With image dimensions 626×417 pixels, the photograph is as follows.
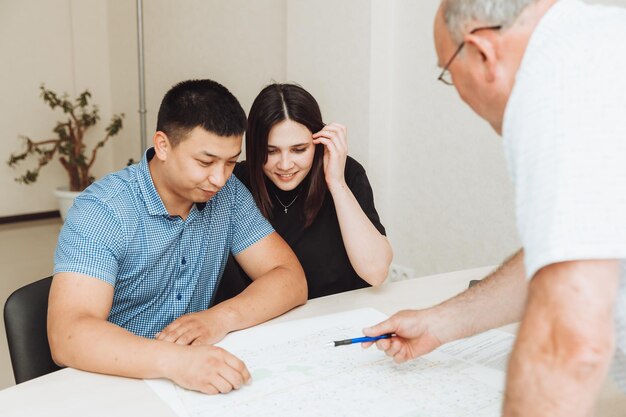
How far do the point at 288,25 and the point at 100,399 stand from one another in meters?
2.37

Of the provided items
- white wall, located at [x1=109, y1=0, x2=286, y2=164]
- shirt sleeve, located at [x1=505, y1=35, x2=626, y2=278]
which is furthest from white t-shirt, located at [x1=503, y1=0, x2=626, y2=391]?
white wall, located at [x1=109, y1=0, x2=286, y2=164]

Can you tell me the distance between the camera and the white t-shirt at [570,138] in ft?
1.81

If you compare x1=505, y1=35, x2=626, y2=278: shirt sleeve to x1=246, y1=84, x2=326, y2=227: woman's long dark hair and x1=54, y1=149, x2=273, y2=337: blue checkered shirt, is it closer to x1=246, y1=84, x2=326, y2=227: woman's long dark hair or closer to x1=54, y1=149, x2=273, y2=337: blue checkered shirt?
x1=54, y1=149, x2=273, y2=337: blue checkered shirt

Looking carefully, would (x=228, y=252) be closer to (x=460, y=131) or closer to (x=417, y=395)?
(x=417, y=395)

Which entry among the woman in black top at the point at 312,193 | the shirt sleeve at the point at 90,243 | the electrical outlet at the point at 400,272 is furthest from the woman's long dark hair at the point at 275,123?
the electrical outlet at the point at 400,272

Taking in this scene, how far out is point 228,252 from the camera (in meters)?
1.65

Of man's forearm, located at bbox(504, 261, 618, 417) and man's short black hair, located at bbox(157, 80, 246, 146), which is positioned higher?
man's short black hair, located at bbox(157, 80, 246, 146)

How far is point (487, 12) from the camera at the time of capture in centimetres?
65

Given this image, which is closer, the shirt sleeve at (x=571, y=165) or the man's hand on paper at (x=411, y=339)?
the shirt sleeve at (x=571, y=165)

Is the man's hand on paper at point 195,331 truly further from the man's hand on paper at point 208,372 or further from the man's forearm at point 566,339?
the man's forearm at point 566,339

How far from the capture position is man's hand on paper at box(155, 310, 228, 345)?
119cm

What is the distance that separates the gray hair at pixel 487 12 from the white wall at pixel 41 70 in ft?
15.7

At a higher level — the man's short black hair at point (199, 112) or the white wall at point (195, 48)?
the white wall at point (195, 48)

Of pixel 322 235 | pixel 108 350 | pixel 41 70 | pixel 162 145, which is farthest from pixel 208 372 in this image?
pixel 41 70
